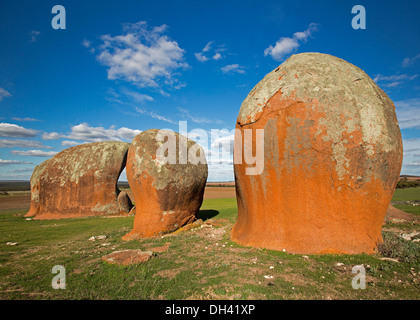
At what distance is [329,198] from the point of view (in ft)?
19.0

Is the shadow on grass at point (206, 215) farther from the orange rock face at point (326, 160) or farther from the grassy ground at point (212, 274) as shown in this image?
the orange rock face at point (326, 160)

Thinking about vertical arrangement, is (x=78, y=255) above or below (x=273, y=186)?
below

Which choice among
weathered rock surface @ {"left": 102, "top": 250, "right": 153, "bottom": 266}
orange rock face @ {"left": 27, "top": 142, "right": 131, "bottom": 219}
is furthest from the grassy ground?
orange rock face @ {"left": 27, "top": 142, "right": 131, "bottom": 219}

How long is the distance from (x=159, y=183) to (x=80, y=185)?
397 inches

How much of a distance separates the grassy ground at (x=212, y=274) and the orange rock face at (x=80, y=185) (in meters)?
8.93

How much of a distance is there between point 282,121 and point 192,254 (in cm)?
451

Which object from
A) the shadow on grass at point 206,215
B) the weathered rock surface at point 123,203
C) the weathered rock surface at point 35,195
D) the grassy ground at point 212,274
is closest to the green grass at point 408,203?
the grassy ground at point 212,274

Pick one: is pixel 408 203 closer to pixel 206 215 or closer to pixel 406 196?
pixel 406 196

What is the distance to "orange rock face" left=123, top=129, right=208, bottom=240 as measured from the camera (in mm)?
8938

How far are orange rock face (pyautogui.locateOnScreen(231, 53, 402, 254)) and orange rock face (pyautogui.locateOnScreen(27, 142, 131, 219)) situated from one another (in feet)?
43.2

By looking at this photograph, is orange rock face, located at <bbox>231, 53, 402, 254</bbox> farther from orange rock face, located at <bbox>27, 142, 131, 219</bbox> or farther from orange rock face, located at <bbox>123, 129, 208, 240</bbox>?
orange rock face, located at <bbox>27, 142, 131, 219</bbox>

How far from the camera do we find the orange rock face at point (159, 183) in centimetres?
894
